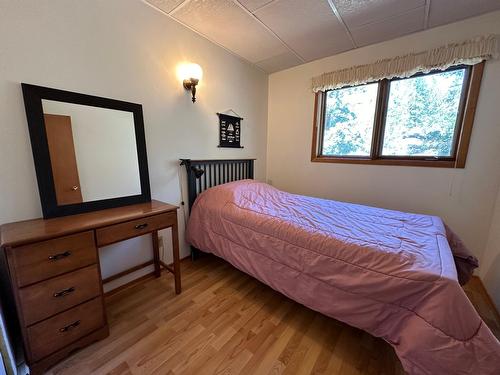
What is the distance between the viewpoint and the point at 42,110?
125cm

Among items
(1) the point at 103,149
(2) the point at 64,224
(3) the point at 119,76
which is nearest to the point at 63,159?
(1) the point at 103,149

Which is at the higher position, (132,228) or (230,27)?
(230,27)

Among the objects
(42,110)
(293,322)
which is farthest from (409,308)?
(42,110)

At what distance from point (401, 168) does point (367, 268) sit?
1671 mm

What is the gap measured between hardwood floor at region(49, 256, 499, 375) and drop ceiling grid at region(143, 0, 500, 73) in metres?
2.46

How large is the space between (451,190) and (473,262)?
876mm

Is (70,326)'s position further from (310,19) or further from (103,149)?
(310,19)

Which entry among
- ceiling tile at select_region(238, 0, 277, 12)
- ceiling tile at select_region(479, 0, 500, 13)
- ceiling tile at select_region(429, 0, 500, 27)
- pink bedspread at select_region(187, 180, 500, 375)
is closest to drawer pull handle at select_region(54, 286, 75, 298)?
pink bedspread at select_region(187, 180, 500, 375)

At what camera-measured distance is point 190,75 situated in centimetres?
192

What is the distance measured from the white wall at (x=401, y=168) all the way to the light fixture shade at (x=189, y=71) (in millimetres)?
1484

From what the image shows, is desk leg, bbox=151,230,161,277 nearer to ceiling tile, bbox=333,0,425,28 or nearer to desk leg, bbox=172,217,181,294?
desk leg, bbox=172,217,181,294

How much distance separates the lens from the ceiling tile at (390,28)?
5.84 ft

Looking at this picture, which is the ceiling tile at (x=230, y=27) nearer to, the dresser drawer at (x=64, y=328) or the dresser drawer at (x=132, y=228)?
the dresser drawer at (x=132, y=228)

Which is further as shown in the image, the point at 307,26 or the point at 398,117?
the point at 398,117
